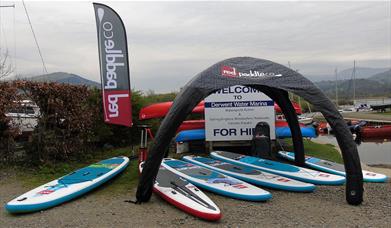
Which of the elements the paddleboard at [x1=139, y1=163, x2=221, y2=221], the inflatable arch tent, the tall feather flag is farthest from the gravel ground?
the tall feather flag

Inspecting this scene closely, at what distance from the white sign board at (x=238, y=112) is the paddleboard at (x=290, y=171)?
133 cm

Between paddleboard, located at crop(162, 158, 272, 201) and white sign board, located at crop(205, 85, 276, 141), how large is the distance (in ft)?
8.64

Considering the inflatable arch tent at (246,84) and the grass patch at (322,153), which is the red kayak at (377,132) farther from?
the inflatable arch tent at (246,84)

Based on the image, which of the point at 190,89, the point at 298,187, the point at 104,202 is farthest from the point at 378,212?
the point at 104,202

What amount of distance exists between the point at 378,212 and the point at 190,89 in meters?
3.60

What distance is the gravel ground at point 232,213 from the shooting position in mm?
5547

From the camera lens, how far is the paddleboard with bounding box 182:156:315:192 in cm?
729

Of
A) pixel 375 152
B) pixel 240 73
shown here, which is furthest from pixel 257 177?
pixel 375 152

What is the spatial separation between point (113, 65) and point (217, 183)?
4.29 metres

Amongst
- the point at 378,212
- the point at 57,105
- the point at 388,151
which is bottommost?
the point at 388,151

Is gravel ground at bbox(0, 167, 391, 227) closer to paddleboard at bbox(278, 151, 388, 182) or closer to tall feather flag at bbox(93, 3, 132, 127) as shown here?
paddleboard at bbox(278, 151, 388, 182)

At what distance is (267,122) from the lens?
11.3 meters

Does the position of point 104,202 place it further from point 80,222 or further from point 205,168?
point 205,168

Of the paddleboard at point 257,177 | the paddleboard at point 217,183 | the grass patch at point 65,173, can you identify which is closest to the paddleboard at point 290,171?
the paddleboard at point 257,177
